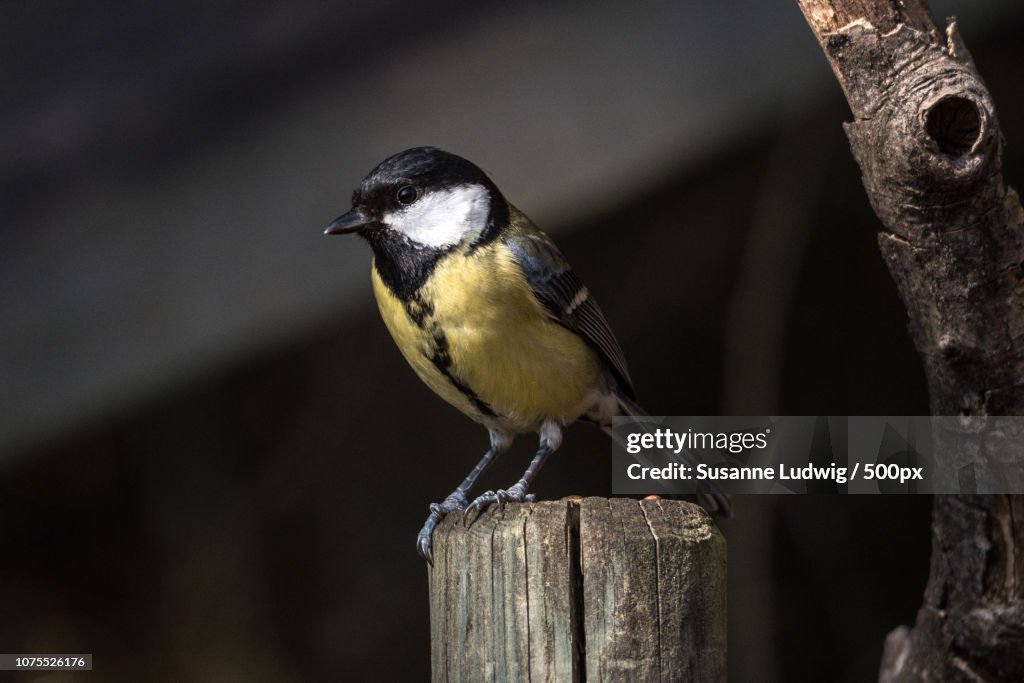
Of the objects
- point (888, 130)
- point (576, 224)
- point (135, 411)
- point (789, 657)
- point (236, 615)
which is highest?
point (576, 224)

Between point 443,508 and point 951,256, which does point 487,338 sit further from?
point 951,256

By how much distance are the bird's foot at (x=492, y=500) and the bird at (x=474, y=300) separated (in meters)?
0.14

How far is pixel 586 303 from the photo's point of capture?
3.06 meters

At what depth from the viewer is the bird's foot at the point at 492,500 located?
7.03ft

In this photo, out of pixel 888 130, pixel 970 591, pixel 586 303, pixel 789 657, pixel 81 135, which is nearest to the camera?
pixel 888 130

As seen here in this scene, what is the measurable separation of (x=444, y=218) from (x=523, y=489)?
722 millimetres

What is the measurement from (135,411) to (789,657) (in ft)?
8.81

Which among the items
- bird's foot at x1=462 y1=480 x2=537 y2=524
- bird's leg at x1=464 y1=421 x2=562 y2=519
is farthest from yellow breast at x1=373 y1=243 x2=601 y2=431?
bird's foot at x1=462 y1=480 x2=537 y2=524

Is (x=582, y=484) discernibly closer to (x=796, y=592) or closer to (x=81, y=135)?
(x=796, y=592)

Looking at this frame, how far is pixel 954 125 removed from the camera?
2270 millimetres

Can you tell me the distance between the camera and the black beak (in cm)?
285

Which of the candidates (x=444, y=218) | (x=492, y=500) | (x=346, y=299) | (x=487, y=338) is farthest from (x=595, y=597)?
(x=346, y=299)

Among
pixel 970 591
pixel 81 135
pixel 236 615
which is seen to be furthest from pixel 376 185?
pixel 236 615

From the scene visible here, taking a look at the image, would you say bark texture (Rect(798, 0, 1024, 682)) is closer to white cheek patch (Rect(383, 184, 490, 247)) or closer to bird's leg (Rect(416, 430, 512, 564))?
white cheek patch (Rect(383, 184, 490, 247))
